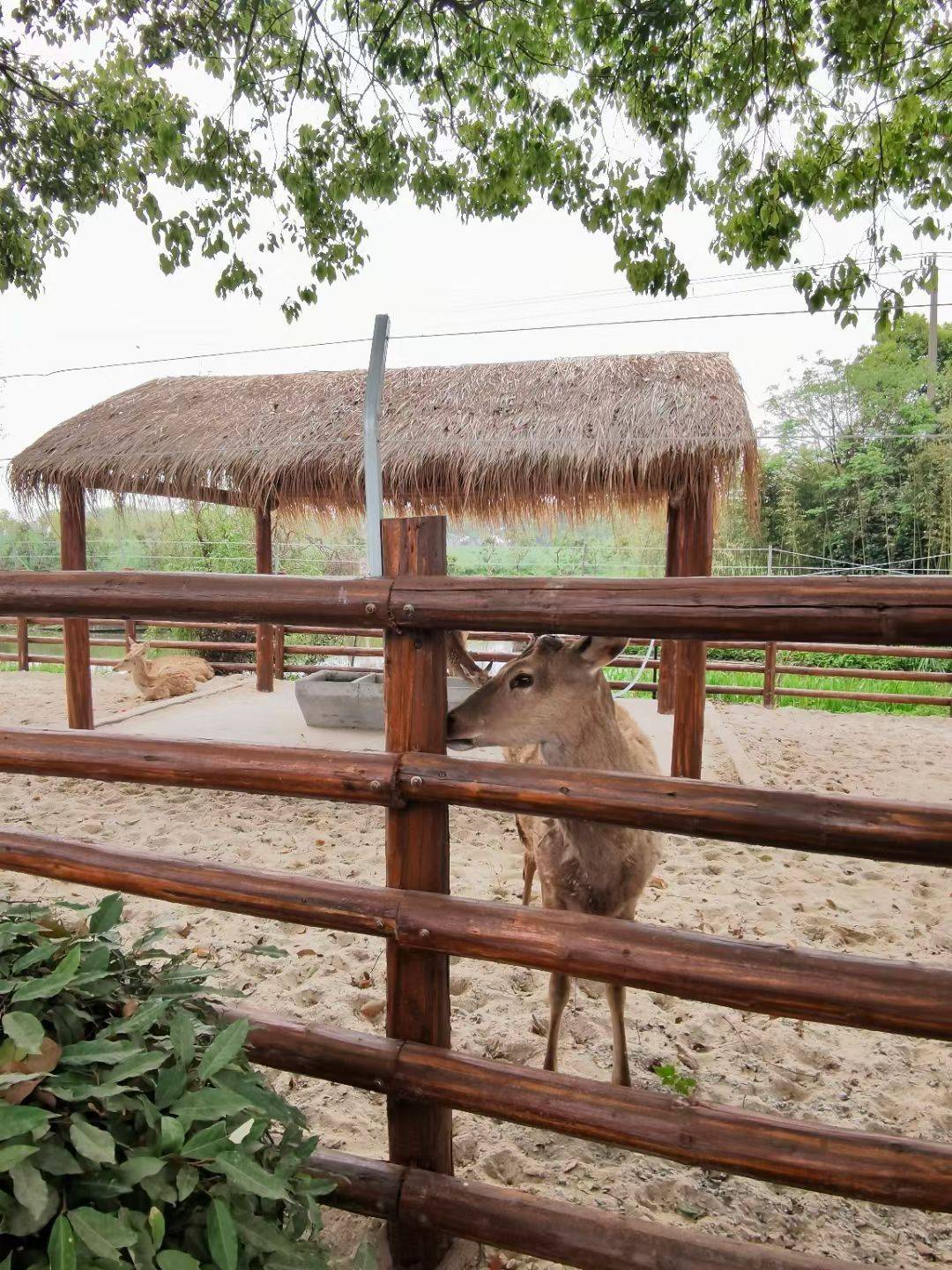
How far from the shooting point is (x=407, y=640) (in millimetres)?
1776

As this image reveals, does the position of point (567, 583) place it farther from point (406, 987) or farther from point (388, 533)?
point (406, 987)

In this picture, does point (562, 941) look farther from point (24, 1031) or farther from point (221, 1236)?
point (24, 1031)

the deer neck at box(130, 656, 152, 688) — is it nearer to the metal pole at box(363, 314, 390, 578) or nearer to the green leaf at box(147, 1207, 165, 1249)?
the metal pole at box(363, 314, 390, 578)

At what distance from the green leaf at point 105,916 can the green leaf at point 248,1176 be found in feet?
1.57

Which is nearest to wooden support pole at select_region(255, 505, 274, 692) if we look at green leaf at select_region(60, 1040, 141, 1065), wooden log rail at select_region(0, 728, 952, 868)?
wooden log rail at select_region(0, 728, 952, 868)

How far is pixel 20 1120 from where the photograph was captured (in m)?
0.99

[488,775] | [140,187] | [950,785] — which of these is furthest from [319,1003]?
[950,785]

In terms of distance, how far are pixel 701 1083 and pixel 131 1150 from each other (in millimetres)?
1941

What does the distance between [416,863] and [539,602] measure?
64cm

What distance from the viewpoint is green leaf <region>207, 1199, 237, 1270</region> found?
3.38 ft

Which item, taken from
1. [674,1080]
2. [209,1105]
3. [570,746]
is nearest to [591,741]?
[570,746]

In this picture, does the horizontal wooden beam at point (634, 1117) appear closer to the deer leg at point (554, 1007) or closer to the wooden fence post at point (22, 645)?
the deer leg at point (554, 1007)

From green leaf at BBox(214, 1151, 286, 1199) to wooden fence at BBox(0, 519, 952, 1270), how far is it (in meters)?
0.61

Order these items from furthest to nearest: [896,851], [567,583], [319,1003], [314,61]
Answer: [314,61] → [319,1003] → [567,583] → [896,851]
